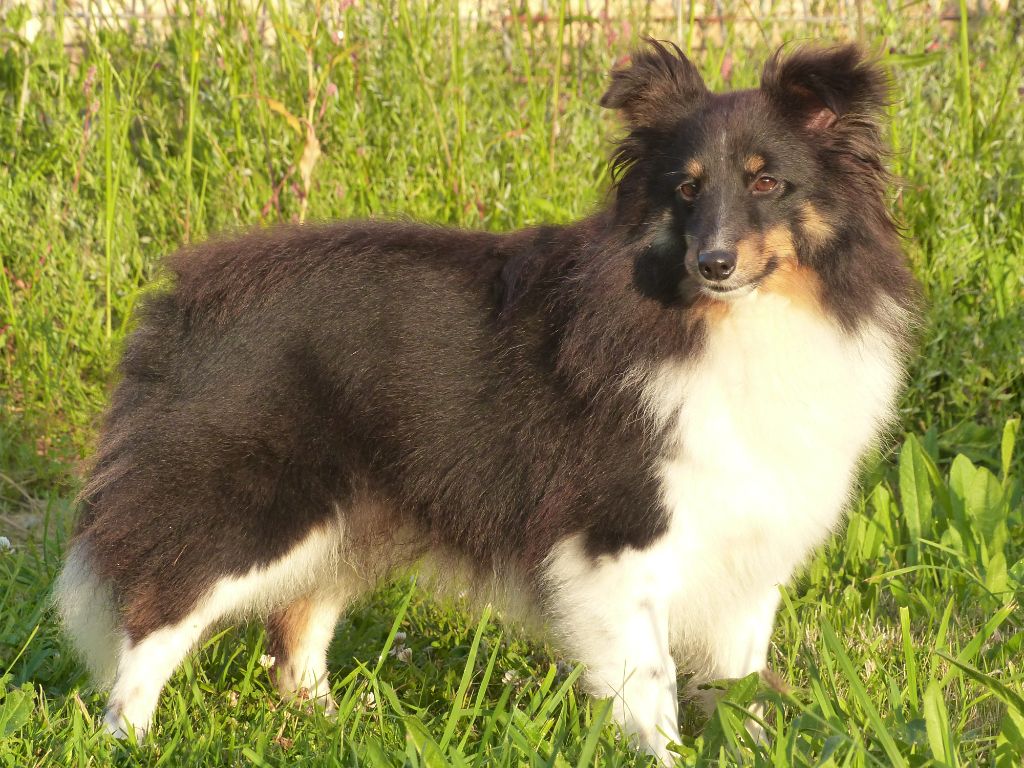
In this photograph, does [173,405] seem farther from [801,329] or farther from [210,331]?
[801,329]

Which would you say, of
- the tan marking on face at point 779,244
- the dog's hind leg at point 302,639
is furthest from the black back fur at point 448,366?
the dog's hind leg at point 302,639

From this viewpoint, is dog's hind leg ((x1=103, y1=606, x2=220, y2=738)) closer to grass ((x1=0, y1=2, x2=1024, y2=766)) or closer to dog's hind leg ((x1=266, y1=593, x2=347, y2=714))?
grass ((x1=0, y1=2, x2=1024, y2=766))

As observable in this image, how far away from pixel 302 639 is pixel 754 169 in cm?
214

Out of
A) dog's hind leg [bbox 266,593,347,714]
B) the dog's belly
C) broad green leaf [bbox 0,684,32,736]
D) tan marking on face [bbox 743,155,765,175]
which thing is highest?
tan marking on face [bbox 743,155,765,175]

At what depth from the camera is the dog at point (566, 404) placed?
124 inches

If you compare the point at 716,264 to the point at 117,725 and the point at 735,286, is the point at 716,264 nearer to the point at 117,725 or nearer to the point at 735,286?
the point at 735,286

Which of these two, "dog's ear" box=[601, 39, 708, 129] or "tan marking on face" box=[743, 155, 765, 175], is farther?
"dog's ear" box=[601, 39, 708, 129]

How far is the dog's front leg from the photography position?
3.19 metres

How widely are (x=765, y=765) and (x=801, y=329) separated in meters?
1.18

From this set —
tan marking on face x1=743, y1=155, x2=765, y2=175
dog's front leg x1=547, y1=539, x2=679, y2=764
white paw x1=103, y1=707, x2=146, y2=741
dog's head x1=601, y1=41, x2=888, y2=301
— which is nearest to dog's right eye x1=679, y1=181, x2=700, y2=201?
dog's head x1=601, y1=41, x2=888, y2=301

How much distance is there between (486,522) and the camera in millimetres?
3539

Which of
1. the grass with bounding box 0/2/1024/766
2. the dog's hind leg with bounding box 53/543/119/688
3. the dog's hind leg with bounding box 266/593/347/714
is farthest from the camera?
the dog's hind leg with bounding box 266/593/347/714

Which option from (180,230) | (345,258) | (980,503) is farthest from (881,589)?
(180,230)

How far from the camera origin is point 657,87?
3289 millimetres
